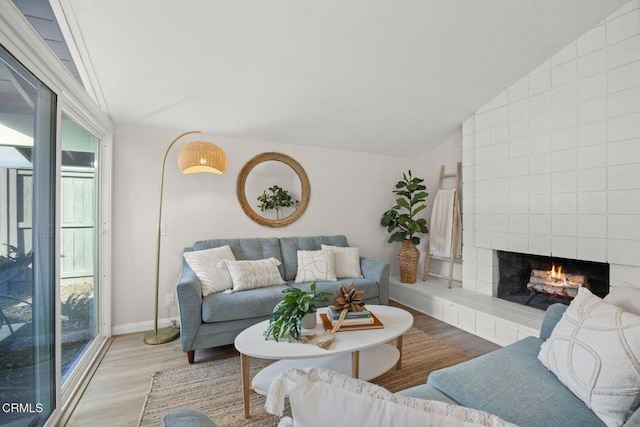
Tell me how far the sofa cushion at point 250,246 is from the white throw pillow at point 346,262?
574 millimetres

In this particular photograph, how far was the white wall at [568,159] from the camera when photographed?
217cm

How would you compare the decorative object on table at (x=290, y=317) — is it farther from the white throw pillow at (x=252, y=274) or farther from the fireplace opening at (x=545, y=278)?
the fireplace opening at (x=545, y=278)

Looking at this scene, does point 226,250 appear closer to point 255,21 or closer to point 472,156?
point 255,21

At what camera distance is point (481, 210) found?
324 centimetres

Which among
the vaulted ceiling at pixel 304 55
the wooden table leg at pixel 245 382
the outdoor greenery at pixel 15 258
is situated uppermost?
the vaulted ceiling at pixel 304 55

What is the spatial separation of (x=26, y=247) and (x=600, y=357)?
2.57 meters

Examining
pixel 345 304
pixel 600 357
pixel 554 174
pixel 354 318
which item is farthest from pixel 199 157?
pixel 554 174

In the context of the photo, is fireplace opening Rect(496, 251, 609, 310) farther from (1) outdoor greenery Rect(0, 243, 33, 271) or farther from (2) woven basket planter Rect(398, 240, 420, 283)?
(1) outdoor greenery Rect(0, 243, 33, 271)

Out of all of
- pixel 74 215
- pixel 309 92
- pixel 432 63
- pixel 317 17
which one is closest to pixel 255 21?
pixel 317 17

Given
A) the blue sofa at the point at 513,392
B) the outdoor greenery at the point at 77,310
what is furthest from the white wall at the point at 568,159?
the outdoor greenery at the point at 77,310

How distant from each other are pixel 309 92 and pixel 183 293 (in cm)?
212

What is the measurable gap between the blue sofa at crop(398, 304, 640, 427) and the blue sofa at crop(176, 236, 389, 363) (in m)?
1.56

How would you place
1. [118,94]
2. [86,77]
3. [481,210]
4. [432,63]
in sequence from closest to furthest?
[86,77], [118,94], [432,63], [481,210]

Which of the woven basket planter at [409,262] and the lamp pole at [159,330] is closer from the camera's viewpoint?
the lamp pole at [159,330]
